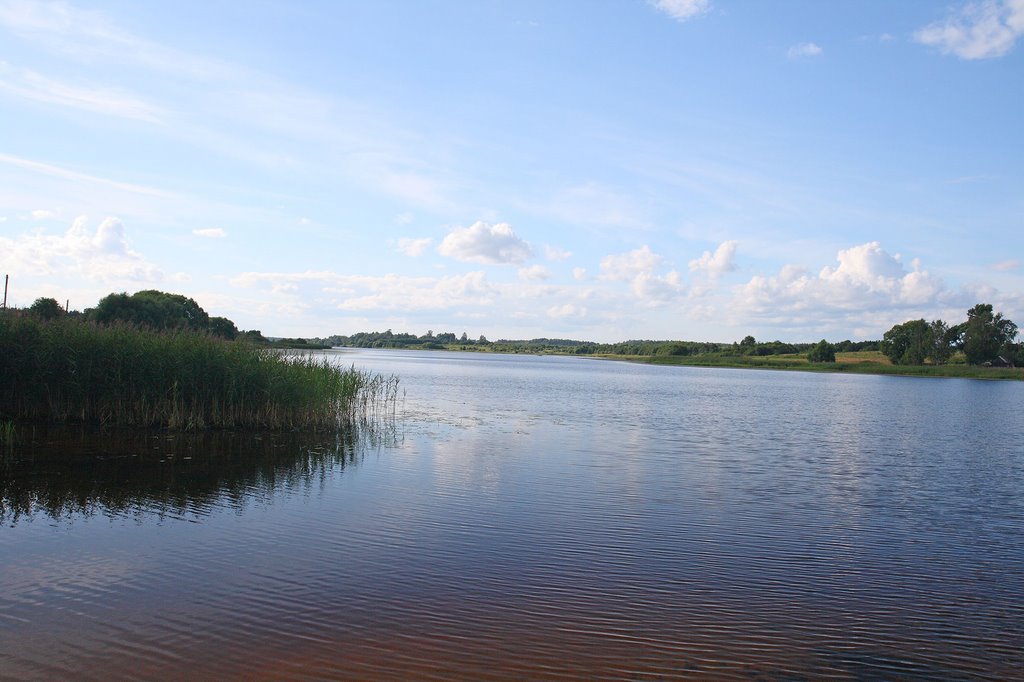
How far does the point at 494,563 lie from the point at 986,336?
345 ft

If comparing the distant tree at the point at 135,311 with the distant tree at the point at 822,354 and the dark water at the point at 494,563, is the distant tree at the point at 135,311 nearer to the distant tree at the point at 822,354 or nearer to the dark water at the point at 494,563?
the dark water at the point at 494,563

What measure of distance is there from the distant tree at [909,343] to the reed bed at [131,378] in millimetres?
98695

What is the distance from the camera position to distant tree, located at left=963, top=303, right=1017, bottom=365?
93.2 m

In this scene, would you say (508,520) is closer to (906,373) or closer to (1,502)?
(1,502)

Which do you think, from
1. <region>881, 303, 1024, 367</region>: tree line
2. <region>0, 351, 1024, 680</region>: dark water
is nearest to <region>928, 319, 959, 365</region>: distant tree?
<region>881, 303, 1024, 367</region>: tree line

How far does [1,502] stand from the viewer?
10.6 metres

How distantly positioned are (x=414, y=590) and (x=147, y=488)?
6778mm

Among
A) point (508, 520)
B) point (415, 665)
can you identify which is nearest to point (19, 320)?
point (508, 520)

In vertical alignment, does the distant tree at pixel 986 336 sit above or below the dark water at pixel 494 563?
above

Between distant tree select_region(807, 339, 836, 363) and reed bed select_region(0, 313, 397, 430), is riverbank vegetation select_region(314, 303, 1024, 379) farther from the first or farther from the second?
reed bed select_region(0, 313, 397, 430)

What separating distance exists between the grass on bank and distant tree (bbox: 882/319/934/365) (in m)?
1.67

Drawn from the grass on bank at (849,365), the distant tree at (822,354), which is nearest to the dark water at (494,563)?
the grass on bank at (849,365)

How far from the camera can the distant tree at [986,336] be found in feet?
306

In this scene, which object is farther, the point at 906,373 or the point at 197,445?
the point at 906,373
